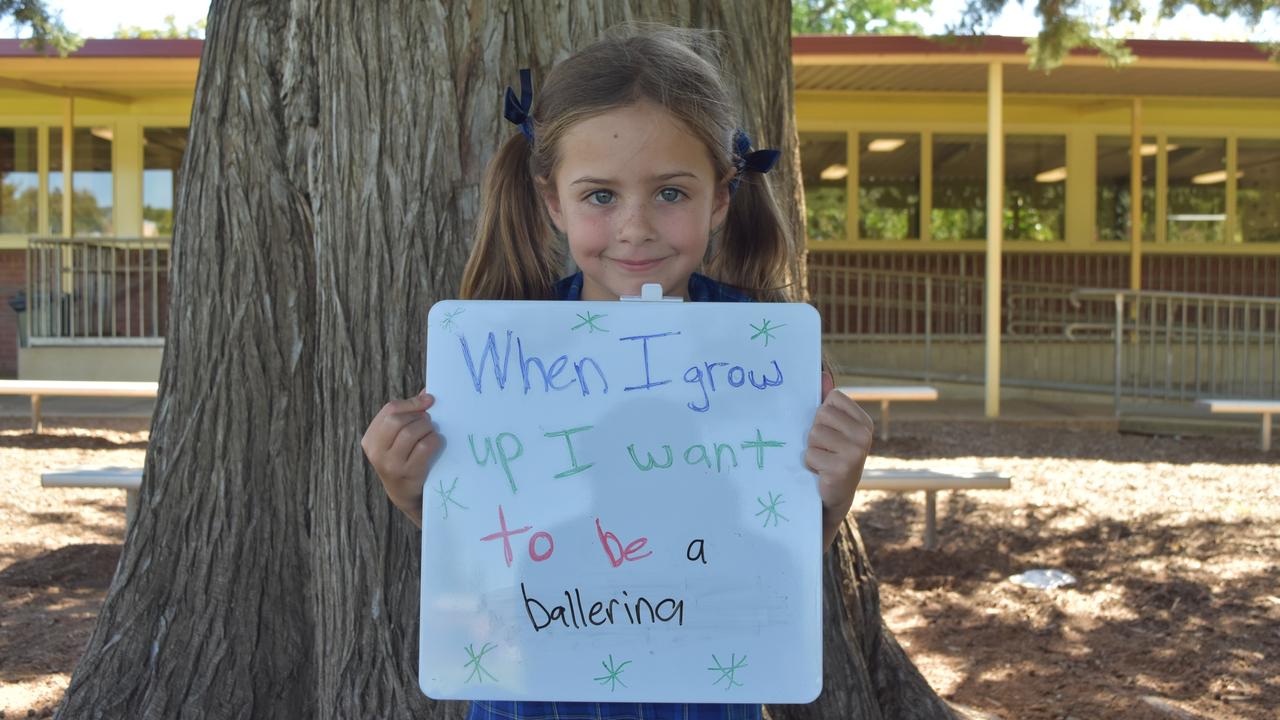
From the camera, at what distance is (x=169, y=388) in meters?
3.21

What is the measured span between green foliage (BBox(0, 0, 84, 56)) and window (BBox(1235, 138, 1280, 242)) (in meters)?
14.3

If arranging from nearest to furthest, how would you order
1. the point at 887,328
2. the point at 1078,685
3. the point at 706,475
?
the point at 706,475
the point at 1078,685
the point at 887,328

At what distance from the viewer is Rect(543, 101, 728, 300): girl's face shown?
2020 mm

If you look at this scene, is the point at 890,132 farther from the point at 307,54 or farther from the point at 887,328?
the point at 307,54

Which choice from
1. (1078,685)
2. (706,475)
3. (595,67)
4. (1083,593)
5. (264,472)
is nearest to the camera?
Result: (706,475)

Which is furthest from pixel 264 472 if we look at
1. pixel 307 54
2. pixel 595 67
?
pixel 595 67

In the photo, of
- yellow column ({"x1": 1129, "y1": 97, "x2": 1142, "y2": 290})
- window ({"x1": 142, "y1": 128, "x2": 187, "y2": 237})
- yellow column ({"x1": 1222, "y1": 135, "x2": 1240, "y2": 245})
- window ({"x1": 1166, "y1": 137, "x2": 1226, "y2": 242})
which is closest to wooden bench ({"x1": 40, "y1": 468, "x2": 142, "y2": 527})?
window ({"x1": 142, "y1": 128, "x2": 187, "y2": 237})

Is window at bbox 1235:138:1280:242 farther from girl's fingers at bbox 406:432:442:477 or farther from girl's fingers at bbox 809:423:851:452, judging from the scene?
girl's fingers at bbox 406:432:442:477

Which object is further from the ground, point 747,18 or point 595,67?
point 747,18

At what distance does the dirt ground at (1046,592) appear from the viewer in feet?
13.9

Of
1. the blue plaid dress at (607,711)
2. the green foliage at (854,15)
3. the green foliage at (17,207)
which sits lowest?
the blue plaid dress at (607,711)

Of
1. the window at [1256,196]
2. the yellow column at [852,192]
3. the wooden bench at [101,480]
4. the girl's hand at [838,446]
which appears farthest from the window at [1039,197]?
the girl's hand at [838,446]

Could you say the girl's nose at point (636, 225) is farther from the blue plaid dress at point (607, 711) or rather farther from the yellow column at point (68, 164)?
the yellow column at point (68, 164)

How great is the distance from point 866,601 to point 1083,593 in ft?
9.18
